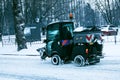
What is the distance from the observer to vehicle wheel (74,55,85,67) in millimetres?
14008

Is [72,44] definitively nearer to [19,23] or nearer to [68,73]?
[68,73]

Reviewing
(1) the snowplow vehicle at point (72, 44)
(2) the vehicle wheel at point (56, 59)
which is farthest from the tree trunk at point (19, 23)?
(2) the vehicle wheel at point (56, 59)

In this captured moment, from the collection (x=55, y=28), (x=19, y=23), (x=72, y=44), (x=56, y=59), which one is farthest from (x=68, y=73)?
(x=19, y=23)

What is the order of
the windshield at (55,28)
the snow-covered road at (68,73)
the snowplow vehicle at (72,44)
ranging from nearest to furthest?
the snow-covered road at (68,73), the snowplow vehicle at (72,44), the windshield at (55,28)

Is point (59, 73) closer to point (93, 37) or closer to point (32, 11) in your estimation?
point (93, 37)

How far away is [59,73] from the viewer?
1271 cm

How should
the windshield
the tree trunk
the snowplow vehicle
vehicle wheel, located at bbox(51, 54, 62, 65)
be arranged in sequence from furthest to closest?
the tree trunk → vehicle wheel, located at bbox(51, 54, 62, 65) → the windshield → the snowplow vehicle

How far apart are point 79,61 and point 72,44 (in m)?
0.97

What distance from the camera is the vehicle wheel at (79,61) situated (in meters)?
14.0

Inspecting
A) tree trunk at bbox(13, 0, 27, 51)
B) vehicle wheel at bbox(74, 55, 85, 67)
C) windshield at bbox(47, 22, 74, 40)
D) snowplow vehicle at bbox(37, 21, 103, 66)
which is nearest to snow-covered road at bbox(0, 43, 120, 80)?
vehicle wheel at bbox(74, 55, 85, 67)

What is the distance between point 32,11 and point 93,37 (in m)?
42.4

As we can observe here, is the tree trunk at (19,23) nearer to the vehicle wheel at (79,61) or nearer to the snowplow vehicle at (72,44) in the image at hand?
the snowplow vehicle at (72,44)

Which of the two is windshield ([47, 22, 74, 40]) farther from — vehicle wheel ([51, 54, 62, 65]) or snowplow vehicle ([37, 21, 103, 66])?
vehicle wheel ([51, 54, 62, 65])

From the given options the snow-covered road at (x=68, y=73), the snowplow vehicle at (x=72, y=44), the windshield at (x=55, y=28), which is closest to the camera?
→ the snow-covered road at (x=68, y=73)
